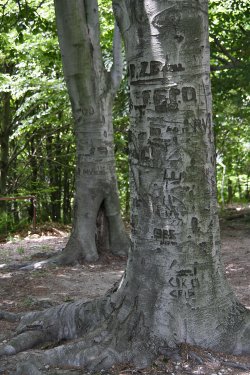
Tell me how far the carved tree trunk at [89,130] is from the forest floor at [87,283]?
0.55m

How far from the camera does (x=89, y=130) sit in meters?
8.28

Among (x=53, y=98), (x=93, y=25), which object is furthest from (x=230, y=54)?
(x=53, y=98)

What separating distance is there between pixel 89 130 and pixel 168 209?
4.94 meters

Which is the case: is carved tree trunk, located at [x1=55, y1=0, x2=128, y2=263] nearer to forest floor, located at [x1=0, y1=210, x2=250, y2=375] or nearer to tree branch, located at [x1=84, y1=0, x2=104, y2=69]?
tree branch, located at [x1=84, y1=0, x2=104, y2=69]

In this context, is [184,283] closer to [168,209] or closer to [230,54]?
[168,209]

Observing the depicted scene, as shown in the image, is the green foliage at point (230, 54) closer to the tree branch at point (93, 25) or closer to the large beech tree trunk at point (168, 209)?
the tree branch at point (93, 25)

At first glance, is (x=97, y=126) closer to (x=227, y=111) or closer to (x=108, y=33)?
(x=108, y=33)

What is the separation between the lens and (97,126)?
828 centimetres

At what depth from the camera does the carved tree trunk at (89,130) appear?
812 centimetres

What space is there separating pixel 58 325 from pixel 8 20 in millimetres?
7728

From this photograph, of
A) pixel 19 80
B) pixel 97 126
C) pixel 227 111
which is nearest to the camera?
pixel 97 126

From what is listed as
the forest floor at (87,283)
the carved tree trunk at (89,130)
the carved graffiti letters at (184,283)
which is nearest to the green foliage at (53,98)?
the carved tree trunk at (89,130)

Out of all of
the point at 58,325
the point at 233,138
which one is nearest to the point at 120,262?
the point at 58,325

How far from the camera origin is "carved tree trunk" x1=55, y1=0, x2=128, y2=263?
8125 mm
